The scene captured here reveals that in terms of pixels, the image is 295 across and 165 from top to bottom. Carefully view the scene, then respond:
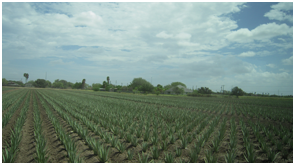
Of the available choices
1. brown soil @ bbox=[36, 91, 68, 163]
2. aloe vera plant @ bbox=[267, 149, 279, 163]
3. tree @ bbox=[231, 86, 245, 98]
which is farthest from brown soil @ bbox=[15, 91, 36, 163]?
A: tree @ bbox=[231, 86, 245, 98]

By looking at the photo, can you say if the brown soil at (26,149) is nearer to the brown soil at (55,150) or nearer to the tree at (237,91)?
the brown soil at (55,150)

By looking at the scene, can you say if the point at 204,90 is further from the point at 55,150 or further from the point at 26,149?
the point at 26,149

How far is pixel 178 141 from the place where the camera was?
256 inches

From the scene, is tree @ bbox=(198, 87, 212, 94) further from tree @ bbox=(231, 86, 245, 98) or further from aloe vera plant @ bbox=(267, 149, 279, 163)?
aloe vera plant @ bbox=(267, 149, 279, 163)

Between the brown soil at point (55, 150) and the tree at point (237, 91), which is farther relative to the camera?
the tree at point (237, 91)

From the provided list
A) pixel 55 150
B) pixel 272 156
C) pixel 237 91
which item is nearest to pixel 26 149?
pixel 55 150

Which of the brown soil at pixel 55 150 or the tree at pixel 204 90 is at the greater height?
the tree at pixel 204 90

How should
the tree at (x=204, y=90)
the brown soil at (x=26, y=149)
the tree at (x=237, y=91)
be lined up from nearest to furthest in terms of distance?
the brown soil at (x=26, y=149), the tree at (x=237, y=91), the tree at (x=204, y=90)

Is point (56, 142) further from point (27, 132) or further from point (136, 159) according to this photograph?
point (136, 159)

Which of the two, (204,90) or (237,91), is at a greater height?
(237,91)

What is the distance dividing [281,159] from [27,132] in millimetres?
10517

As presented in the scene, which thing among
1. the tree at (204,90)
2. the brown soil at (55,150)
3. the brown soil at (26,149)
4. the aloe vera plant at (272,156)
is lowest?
the brown soil at (26,149)

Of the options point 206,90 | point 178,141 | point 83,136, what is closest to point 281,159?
point 178,141

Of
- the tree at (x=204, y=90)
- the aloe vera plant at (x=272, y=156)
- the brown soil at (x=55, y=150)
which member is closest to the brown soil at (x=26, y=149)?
the brown soil at (x=55, y=150)
